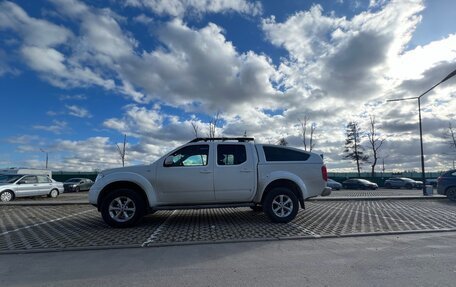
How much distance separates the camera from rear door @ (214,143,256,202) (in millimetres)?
7840

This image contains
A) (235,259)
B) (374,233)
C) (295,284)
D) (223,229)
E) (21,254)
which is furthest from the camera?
(223,229)

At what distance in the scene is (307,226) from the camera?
25.2 feet

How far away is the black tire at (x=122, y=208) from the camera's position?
24.8ft

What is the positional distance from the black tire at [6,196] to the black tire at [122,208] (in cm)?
1233

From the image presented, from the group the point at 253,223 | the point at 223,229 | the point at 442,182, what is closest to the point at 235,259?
the point at 223,229

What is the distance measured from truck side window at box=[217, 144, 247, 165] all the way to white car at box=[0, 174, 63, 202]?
14160 mm

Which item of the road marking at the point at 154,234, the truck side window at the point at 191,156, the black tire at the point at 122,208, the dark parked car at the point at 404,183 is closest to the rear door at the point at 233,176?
the truck side window at the point at 191,156

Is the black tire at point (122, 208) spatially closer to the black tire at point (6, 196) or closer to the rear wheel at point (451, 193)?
the black tire at point (6, 196)

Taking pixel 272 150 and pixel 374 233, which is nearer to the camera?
pixel 374 233

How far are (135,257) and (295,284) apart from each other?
263cm

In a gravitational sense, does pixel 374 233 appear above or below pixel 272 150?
below

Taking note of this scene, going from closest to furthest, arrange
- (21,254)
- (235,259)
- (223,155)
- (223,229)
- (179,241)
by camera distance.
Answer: (235,259), (21,254), (179,241), (223,229), (223,155)

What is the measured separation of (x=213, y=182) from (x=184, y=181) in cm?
68

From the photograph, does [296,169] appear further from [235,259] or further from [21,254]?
[21,254]
